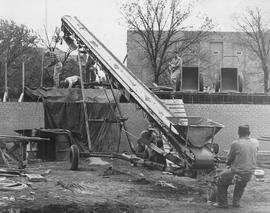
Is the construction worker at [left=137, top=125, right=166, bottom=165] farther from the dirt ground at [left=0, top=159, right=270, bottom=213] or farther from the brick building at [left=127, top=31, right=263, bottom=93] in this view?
the brick building at [left=127, top=31, right=263, bottom=93]

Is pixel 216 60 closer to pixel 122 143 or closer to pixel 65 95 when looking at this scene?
pixel 122 143

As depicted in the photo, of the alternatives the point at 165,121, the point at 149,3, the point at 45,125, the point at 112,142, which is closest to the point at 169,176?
the point at 165,121

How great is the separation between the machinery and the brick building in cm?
2898

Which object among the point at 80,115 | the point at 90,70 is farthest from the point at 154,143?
the point at 90,70

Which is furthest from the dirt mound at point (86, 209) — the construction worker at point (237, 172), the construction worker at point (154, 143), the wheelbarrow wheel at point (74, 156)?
the wheelbarrow wheel at point (74, 156)

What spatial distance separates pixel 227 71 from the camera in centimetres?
2247

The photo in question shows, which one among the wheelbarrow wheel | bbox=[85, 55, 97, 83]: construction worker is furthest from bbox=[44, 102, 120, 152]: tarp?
the wheelbarrow wheel

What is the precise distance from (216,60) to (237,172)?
43.7 metres

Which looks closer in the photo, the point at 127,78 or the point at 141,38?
the point at 127,78

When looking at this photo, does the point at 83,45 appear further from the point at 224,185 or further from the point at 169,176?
the point at 224,185

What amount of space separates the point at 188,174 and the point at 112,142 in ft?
29.1

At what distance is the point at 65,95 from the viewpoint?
20281mm

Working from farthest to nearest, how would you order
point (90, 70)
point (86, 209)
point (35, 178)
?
1. point (90, 70)
2. point (35, 178)
3. point (86, 209)

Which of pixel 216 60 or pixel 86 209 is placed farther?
pixel 216 60
